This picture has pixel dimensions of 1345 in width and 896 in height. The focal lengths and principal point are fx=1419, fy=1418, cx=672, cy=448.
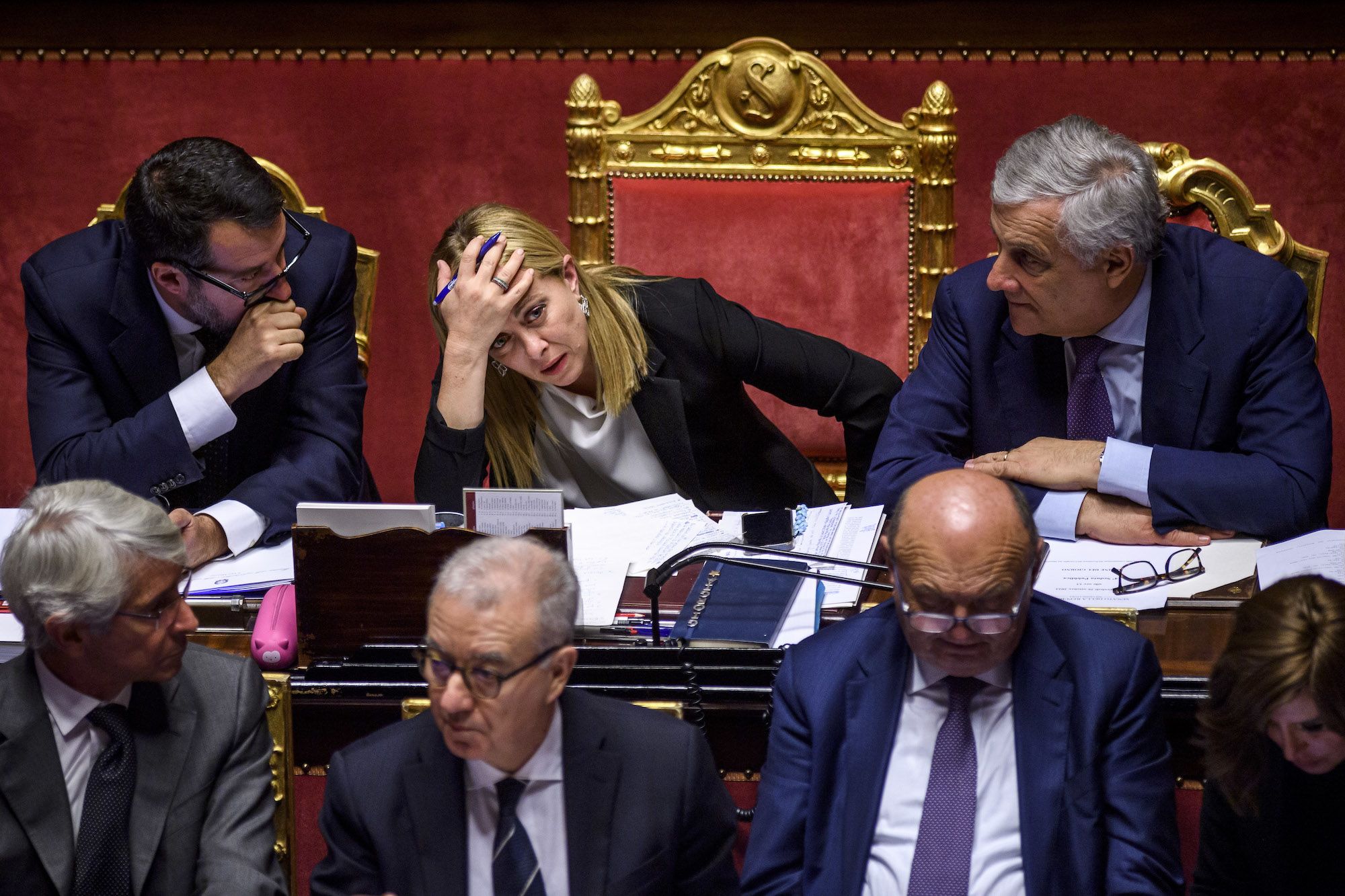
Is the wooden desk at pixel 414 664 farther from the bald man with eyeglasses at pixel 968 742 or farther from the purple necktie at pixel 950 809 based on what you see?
the purple necktie at pixel 950 809

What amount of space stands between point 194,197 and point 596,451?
2.68ft

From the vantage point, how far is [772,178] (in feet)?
9.48

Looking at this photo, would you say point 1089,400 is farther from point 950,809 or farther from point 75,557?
point 75,557

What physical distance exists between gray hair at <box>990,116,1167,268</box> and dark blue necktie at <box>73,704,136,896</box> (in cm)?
149

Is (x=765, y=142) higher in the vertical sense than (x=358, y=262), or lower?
higher

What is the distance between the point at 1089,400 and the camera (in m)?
2.34

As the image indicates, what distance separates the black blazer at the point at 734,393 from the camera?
2.58m

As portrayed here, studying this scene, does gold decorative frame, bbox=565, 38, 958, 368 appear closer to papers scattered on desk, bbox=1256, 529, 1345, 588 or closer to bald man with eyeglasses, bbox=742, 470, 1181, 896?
papers scattered on desk, bbox=1256, 529, 1345, 588

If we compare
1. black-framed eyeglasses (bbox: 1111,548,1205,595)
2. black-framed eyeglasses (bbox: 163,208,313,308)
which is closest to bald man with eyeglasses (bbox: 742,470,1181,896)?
black-framed eyeglasses (bbox: 1111,548,1205,595)

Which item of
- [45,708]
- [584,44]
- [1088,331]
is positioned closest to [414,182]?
[584,44]

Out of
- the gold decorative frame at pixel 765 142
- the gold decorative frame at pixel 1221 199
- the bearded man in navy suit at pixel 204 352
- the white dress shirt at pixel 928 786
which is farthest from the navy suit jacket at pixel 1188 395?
the bearded man in navy suit at pixel 204 352

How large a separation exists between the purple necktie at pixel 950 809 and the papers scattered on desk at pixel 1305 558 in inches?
19.7

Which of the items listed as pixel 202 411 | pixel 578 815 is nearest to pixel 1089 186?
pixel 578 815

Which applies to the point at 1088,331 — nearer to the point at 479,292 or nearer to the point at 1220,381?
the point at 1220,381
